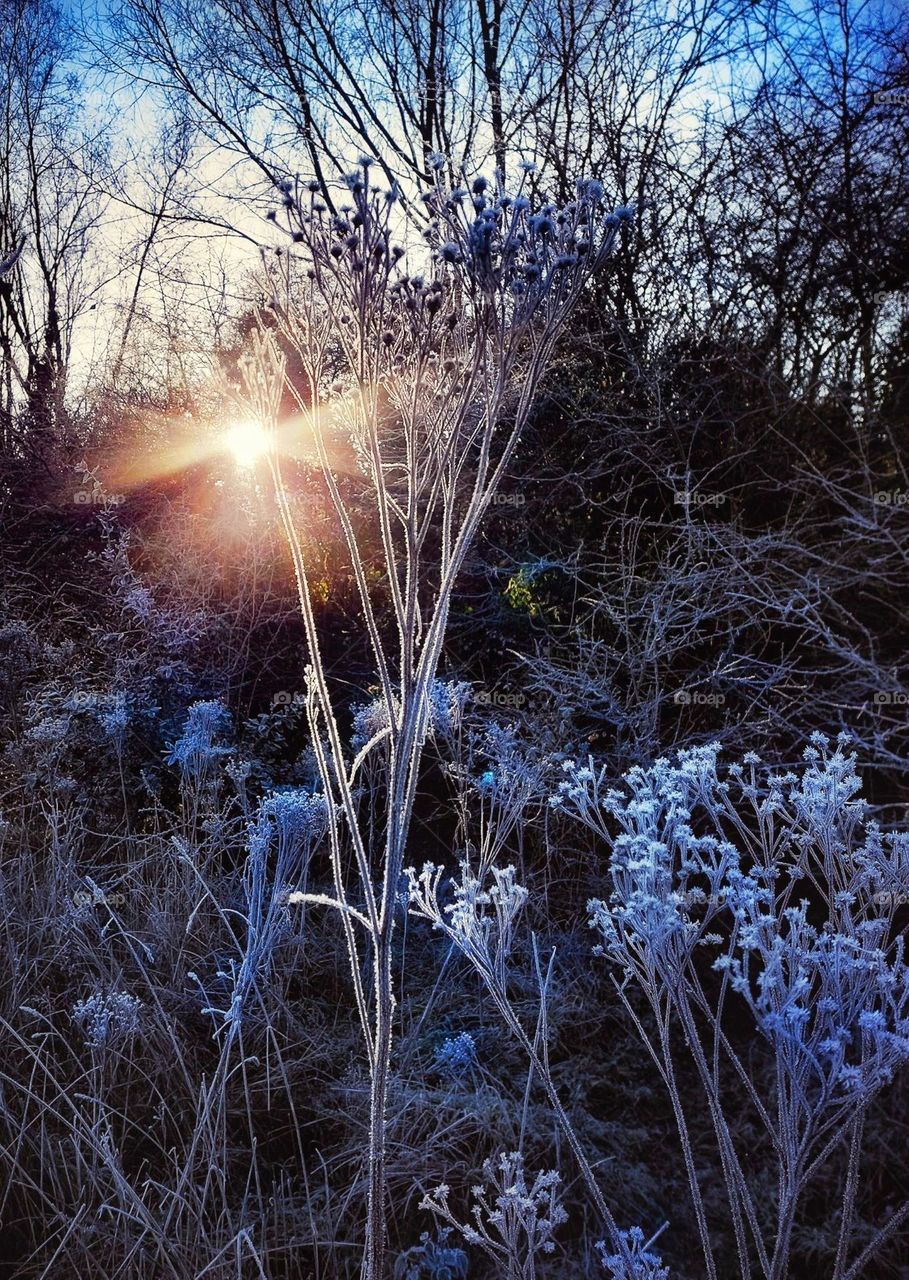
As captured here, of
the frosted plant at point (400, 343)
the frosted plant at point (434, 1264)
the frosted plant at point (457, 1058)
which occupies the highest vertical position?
the frosted plant at point (400, 343)

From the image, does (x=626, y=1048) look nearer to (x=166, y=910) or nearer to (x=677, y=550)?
(x=166, y=910)

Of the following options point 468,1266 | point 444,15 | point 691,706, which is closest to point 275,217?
point 468,1266

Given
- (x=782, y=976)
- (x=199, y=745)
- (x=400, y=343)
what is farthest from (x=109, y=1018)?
(x=400, y=343)

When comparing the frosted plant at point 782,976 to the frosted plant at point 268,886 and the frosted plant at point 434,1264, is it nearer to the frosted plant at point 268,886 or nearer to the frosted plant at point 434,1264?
the frosted plant at point 434,1264

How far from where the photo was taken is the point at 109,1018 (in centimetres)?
228

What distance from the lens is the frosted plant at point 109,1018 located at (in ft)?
7.39

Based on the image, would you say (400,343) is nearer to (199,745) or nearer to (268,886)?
(268,886)

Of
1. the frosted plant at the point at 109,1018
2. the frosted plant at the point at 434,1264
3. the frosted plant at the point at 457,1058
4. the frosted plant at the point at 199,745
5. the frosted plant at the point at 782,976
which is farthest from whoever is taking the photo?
the frosted plant at the point at 199,745

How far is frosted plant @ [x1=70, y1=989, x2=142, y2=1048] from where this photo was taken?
2252 millimetres

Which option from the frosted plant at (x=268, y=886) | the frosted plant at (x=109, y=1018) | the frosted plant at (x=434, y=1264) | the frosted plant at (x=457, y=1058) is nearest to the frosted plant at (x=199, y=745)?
the frosted plant at (x=268, y=886)

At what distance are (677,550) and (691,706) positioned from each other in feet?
2.31

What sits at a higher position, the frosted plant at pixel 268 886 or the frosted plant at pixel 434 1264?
the frosted plant at pixel 268 886

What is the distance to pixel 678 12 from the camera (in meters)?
4.56

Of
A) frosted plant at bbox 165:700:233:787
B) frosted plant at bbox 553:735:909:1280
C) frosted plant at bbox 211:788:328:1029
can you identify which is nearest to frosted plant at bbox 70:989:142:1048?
frosted plant at bbox 211:788:328:1029
